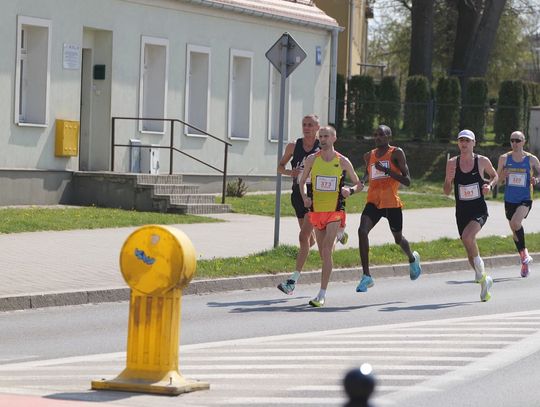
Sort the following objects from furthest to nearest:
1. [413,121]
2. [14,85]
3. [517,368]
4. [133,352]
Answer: [413,121] < [14,85] < [517,368] < [133,352]

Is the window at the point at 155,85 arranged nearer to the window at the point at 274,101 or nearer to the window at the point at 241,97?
the window at the point at 241,97

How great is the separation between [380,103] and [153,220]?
65.9 feet

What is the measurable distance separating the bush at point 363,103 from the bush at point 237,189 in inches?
516

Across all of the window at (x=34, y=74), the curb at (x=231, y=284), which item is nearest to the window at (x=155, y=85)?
the window at (x=34, y=74)

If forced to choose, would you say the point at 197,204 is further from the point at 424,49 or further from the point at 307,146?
the point at 424,49

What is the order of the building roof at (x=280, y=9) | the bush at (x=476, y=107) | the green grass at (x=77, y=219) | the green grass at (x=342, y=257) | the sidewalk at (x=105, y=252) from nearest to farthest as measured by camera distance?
the sidewalk at (x=105, y=252)
the green grass at (x=342, y=257)
the green grass at (x=77, y=219)
the building roof at (x=280, y=9)
the bush at (x=476, y=107)

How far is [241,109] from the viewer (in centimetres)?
3155

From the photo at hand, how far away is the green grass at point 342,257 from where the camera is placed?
16109mm

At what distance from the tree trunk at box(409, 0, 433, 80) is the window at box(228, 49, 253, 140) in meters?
15.2

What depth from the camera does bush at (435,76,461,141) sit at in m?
41.1

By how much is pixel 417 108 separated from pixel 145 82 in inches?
587

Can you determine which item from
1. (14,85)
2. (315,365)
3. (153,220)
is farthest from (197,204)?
(315,365)

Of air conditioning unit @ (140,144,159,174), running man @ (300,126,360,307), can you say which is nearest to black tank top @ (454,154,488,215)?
running man @ (300,126,360,307)

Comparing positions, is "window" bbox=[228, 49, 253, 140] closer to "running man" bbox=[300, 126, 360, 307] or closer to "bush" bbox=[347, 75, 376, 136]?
"bush" bbox=[347, 75, 376, 136]
